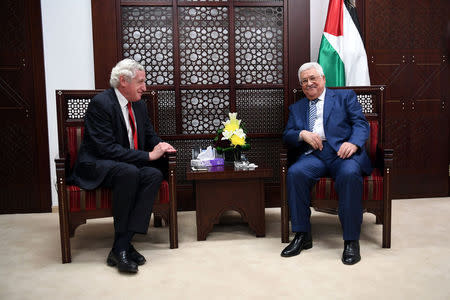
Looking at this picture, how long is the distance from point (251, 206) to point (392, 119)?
200 cm

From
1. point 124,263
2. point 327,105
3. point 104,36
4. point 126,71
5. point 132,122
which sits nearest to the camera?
point 124,263

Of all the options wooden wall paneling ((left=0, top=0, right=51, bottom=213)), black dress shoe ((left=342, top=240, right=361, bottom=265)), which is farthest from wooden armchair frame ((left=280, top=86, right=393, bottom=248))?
wooden wall paneling ((left=0, top=0, right=51, bottom=213))

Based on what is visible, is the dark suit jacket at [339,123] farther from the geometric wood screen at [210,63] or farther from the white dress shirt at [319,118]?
the geometric wood screen at [210,63]

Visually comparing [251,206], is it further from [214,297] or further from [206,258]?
[214,297]

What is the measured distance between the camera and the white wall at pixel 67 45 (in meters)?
3.99

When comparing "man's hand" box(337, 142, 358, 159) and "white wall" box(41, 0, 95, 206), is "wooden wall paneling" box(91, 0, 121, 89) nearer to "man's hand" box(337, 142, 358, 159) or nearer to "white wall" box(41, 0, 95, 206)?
"white wall" box(41, 0, 95, 206)

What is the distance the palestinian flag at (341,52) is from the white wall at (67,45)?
2.21m

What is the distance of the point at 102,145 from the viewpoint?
9.53 ft

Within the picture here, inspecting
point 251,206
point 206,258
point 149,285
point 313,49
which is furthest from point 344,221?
point 313,49

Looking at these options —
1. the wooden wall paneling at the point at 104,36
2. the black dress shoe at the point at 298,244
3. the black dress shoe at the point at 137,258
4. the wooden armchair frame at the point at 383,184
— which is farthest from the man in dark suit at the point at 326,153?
the wooden wall paneling at the point at 104,36

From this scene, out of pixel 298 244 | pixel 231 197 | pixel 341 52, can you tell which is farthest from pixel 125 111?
pixel 341 52

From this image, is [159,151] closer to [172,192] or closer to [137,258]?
[172,192]

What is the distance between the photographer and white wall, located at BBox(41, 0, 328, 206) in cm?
399

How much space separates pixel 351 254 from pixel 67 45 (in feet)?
10.2
